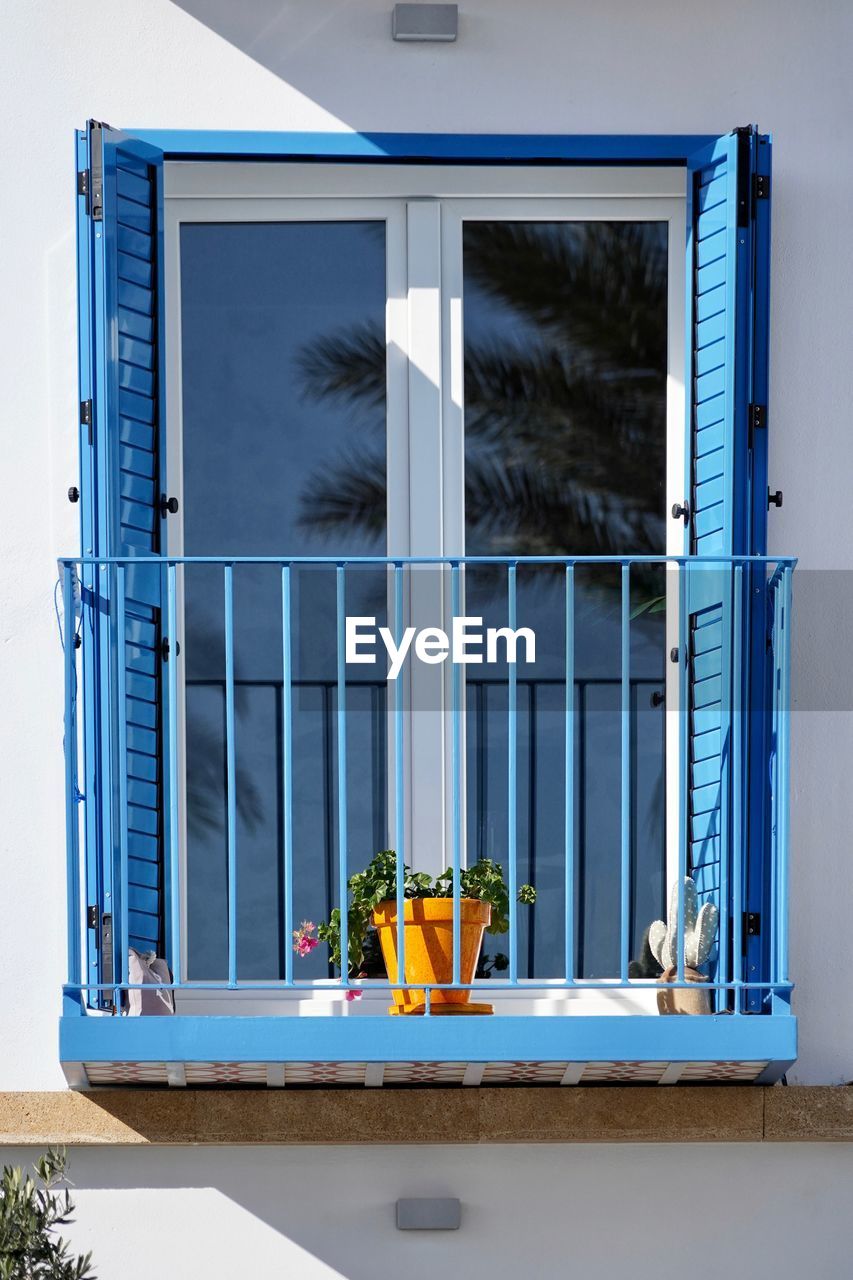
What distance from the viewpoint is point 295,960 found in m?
6.22

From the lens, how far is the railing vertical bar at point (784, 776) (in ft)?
18.2

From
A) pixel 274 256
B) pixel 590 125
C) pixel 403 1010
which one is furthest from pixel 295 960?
pixel 590 125

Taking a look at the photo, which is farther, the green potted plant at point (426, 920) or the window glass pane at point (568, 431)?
the window glass pane at point (568, 431)

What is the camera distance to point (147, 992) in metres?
5.66

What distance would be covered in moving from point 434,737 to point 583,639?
57cm

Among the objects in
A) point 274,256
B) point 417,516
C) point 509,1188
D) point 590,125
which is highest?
point 590,125

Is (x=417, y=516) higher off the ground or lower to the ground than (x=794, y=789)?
higher

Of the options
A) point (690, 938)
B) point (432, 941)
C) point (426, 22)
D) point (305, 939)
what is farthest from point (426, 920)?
point (426, 22)

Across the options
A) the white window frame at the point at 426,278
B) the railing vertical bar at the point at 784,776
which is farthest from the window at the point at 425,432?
the railing vertical bar at the point at 784,776

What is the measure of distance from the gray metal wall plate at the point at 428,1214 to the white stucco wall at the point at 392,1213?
0.04m

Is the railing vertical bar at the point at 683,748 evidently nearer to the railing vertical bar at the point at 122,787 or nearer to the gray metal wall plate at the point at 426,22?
the railing vertical bar at the point at 122,787

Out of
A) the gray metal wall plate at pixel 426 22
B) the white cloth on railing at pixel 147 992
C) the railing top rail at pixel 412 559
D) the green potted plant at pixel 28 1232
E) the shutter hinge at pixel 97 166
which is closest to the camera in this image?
the green potted plant at pixel 28 1232

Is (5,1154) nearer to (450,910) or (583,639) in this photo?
(450,910)

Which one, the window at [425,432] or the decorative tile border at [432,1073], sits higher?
the window at [425,432]
